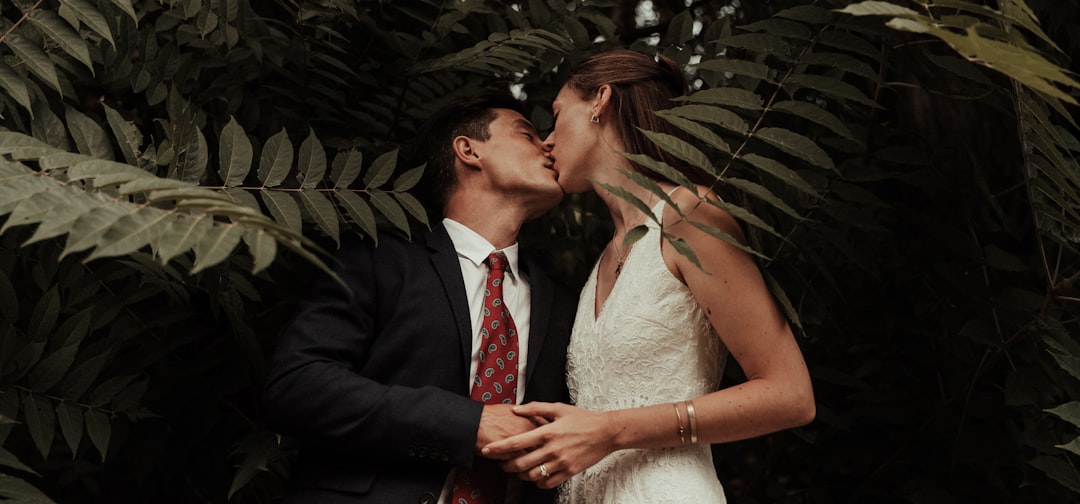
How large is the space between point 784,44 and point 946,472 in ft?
4.34

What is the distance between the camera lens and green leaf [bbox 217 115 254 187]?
6.36 ft

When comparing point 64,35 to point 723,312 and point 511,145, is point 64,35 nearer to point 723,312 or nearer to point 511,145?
point 511,145

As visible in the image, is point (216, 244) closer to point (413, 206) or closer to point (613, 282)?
point (413, 206)

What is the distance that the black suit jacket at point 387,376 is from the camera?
192 centimetres

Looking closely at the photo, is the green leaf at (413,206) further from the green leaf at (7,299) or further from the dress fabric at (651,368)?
the green leaf at (7,299)

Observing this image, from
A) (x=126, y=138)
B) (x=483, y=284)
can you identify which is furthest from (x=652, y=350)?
(x=126, y=138)

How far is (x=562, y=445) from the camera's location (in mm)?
1876

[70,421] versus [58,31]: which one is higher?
[58,31]

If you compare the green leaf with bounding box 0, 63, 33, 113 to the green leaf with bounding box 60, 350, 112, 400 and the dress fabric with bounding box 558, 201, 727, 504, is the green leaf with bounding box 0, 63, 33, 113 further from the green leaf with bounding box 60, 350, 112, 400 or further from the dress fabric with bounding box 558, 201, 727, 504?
the dress fabric with bounding box 558, 201, 727, 504

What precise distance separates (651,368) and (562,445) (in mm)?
265

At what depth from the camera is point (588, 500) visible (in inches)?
82.5

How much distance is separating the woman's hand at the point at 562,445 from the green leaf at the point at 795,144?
0.60 m

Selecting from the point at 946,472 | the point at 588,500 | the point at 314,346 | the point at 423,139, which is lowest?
the point at 946,472

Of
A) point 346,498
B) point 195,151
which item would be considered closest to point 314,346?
point 346,498
